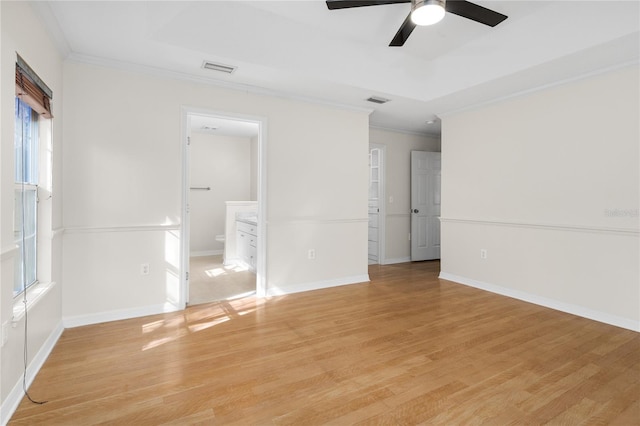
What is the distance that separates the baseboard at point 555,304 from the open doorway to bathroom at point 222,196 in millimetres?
3093

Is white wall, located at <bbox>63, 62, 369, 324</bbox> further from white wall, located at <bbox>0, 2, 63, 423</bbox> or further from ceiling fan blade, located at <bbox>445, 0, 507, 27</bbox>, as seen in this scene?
ceiling fan blade, located at <bbox>445, 0, 507, 27</bbox>

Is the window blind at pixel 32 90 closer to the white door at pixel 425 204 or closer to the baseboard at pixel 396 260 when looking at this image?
the baseboard at pixel 396 260

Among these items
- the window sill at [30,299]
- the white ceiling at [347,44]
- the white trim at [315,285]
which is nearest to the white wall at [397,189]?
the white trim at [315,285]

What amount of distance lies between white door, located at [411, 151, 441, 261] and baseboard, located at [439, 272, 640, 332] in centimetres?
147

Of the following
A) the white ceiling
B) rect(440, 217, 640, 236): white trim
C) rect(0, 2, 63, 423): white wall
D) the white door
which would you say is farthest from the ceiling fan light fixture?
the white door

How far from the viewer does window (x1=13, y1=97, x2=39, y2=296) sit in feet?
6.92

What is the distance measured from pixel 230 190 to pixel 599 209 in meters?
5.89

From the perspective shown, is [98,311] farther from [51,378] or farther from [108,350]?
[51,378]

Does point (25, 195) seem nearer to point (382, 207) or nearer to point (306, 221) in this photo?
point (306, 221)

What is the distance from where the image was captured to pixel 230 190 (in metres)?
6.89

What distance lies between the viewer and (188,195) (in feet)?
11.3

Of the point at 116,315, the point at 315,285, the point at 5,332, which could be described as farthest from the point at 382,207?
the point at 5,332

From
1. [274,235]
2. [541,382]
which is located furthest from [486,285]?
[274,235]

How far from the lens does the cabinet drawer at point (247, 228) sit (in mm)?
4871
